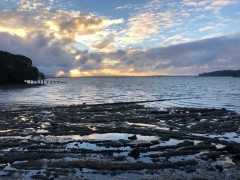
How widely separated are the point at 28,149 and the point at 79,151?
3.65m

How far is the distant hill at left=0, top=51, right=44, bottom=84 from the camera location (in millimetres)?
138125

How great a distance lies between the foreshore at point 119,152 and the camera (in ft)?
54.5

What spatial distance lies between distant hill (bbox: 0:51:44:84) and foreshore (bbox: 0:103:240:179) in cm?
11203

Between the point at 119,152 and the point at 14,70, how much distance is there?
427 ft

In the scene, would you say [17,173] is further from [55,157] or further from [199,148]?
[199,148]

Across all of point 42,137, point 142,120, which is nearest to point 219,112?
→ point 142,120

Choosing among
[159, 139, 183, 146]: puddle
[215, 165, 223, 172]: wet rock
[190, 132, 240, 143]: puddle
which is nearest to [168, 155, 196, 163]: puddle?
[215, 165, 223, 172]: wet rock

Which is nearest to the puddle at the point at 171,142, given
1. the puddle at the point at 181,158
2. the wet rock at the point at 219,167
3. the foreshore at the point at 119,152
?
the foreshore at the point at 119,152

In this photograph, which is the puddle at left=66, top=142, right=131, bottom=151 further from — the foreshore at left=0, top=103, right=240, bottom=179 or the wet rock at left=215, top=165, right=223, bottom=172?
the wet rock at left=215, top=165, right=223, bottom=172

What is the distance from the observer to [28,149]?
2175 cm

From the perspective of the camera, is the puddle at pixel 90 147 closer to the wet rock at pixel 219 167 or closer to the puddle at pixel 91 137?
the puddle at pixel 91 137

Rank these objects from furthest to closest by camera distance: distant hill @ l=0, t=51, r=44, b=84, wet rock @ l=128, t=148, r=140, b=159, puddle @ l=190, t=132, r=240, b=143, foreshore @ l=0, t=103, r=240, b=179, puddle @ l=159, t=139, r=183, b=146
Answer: distant hill @ l=0, t=51, r=44, b=84
puddle @ l=190, t=132, r=240, b=143
puddle @ l=159, t=139, r=183, b=146
wet rock @ l=128, t=148, r=140, b=159
foreshore @ l=0, t=103, r=240, b=179

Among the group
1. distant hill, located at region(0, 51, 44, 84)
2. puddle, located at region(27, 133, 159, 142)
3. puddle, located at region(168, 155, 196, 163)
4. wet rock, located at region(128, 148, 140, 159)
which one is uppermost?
distant hill, located at region(0, 51, 44, 84)

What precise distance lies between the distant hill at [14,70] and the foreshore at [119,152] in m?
112
